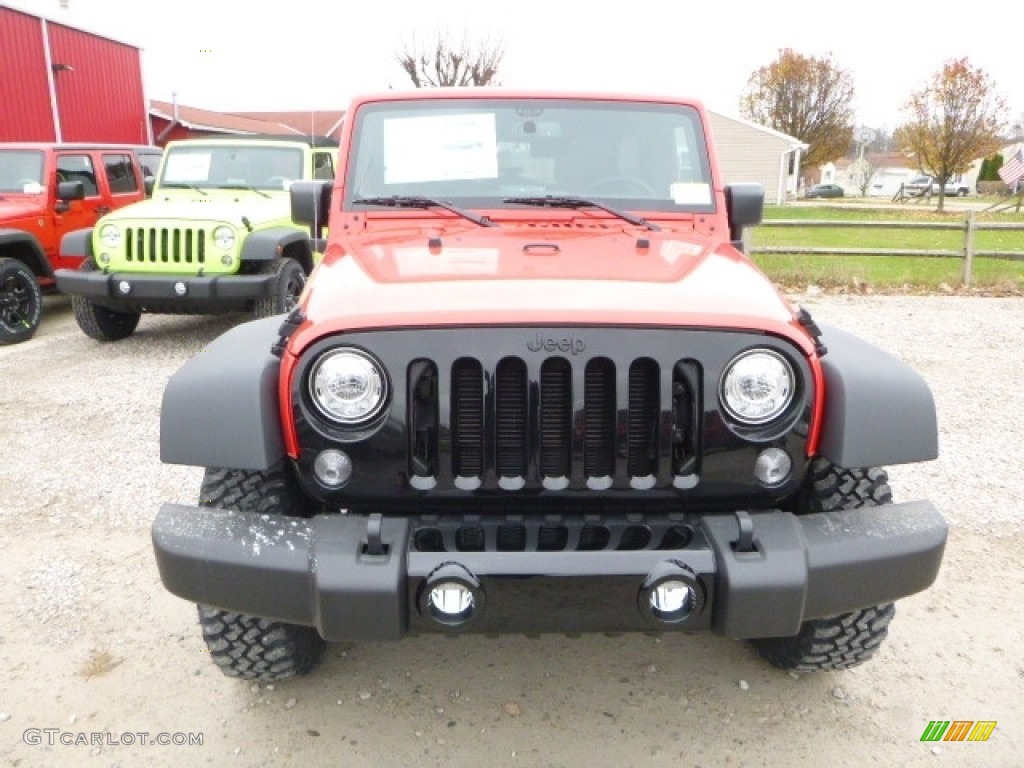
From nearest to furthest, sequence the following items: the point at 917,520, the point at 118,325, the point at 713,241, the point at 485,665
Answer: the point at 917,520 < the point at 485,665 < the point at 713,241 < the point at 118,325

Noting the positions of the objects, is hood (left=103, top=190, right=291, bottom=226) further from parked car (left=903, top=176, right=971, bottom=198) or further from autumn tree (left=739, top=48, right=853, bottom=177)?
parked car (left=903, top=176, right=971, bottom=198)

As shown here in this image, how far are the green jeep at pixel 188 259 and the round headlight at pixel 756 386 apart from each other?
4.85 meters

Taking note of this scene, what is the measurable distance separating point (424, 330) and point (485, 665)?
4.05ft

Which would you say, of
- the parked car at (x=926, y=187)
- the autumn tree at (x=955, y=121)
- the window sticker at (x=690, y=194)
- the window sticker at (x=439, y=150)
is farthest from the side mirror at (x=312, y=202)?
the parked car at (x=926, y=187)

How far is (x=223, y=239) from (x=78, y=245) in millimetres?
1270

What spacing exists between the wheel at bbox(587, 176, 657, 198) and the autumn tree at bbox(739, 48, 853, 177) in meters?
49.7

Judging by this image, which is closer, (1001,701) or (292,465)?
(292,465)

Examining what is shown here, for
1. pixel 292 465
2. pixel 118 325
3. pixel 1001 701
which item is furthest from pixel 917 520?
pixel 118 325

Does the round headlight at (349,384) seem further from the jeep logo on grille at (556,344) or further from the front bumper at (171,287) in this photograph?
the front bumper at (171,287)

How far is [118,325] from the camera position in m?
7.12

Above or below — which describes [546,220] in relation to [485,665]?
above

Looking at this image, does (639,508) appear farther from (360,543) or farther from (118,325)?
(118,325)

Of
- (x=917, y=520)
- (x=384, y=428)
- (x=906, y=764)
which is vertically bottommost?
(x=906, y=764)

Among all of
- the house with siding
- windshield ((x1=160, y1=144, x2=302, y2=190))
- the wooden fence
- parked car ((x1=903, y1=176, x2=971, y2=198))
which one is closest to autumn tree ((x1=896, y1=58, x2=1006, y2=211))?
the house with siding
